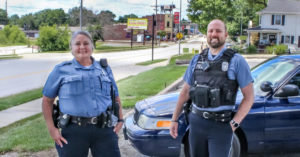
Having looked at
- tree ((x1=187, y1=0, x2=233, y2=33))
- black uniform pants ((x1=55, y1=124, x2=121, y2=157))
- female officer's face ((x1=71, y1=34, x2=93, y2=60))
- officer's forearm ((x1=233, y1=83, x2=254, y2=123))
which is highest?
tree ((x1=187, y1=0, x2=233, y2=33))

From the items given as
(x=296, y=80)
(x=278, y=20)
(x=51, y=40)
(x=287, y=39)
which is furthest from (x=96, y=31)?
(x=296, y=80)

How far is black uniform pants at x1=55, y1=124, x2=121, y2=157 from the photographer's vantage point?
2.80 metres

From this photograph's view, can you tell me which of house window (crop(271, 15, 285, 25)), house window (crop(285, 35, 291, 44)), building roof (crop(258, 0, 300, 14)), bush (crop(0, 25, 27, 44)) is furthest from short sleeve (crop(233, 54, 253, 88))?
bush (crop(0, 25, 27, 44))

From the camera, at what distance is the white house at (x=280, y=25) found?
44.4 m

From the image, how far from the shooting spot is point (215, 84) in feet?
→ 9.27

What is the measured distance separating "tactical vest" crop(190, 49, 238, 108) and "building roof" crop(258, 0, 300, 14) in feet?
146

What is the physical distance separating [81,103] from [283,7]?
4736 cm

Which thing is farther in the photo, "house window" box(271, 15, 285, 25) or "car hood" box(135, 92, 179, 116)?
"house window" box(271, 15, 285, 25)

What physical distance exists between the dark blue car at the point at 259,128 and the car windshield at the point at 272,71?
0.9 inches

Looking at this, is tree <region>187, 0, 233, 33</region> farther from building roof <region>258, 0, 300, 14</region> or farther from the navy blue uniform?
the navy blue uniform

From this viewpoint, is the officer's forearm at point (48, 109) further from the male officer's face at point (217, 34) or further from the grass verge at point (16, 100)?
the grass verge at point (16, 100)

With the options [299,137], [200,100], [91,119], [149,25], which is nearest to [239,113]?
[200,100]

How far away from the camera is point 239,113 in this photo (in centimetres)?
291

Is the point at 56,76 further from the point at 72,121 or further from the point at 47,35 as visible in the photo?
the point at 47,35
